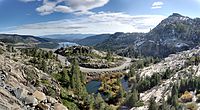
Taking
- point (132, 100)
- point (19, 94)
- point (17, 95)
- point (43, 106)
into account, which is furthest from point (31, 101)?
point (132, 100)

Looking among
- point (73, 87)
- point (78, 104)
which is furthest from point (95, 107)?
point (73, 87)

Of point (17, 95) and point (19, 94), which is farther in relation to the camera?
point (19, 94)

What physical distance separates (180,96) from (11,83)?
4169 inches

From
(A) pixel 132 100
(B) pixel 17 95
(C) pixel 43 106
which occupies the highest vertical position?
(B) pixel 17 95

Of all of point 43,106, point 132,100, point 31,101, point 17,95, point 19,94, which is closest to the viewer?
point 17,95

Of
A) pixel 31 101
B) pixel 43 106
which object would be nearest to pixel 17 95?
pixel 31 101

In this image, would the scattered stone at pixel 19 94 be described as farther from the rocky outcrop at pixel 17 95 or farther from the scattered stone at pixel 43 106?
the scattered stone at pixel 43 106

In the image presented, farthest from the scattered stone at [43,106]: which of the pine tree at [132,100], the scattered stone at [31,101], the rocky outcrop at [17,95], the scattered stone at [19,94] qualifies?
the pine tree at [132,100]

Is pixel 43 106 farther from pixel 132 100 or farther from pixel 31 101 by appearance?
pixel 132 100

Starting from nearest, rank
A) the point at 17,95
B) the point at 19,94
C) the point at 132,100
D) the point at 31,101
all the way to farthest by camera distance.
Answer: the point at 17,95 < the point at 19,94 < the point at 31,101 < the point at 132,100

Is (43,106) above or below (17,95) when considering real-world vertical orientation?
below

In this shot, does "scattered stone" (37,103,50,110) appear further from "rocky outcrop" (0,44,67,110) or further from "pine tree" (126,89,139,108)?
"pine tree" (126,89,139,108)

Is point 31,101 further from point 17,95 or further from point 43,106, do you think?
point 43,106

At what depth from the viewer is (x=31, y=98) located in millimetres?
83438
